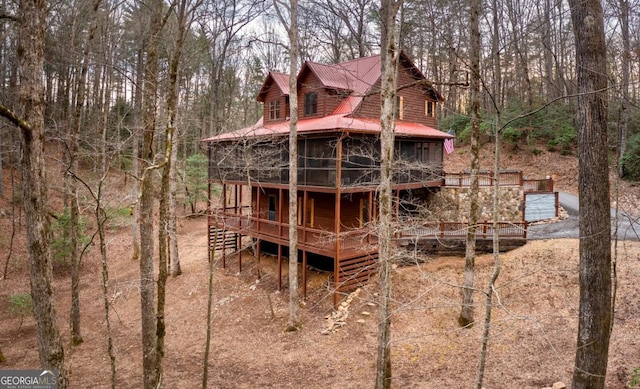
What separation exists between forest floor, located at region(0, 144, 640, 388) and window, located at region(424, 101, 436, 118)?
8.25 meters

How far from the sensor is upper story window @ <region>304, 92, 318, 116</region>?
17.6m

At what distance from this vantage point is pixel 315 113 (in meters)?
17.6

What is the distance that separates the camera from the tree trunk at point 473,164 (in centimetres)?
979

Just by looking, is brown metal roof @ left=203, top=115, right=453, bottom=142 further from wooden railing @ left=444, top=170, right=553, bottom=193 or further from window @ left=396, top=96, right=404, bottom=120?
wooden railing @ left=444, top=170, right=553, bottom=193

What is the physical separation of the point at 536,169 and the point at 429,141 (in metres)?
12.9

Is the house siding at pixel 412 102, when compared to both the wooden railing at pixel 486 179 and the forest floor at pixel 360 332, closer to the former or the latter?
the wooden railing at pixel 486 179

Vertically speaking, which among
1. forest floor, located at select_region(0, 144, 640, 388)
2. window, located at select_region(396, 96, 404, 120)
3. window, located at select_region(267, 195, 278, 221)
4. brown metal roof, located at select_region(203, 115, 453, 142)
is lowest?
forest floor, located at select_region(0, 144, 640, 388)

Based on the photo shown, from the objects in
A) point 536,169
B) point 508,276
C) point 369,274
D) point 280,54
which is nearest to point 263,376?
point 369,274

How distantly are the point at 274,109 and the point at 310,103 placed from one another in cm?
262

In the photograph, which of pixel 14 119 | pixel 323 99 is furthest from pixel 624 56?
pixel 14 119

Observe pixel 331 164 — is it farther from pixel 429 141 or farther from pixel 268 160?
pixel 429 141

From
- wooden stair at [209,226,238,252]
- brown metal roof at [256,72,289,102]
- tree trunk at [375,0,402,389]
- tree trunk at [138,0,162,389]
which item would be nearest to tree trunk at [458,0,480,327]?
tree trunk at [375,0,402,389]

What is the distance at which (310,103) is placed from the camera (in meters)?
17.8

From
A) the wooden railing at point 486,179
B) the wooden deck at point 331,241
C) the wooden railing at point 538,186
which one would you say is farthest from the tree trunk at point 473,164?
the wooden railing at point 538,186
